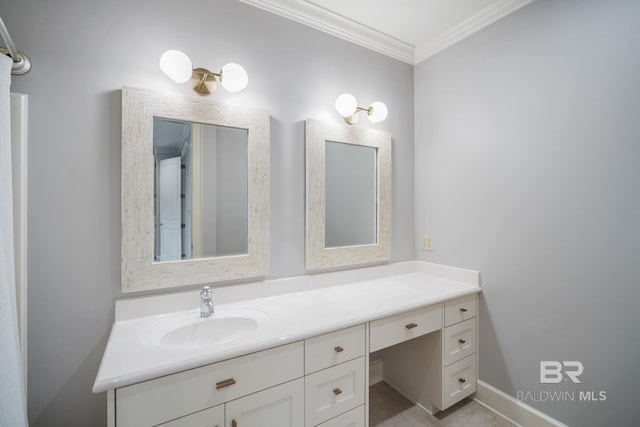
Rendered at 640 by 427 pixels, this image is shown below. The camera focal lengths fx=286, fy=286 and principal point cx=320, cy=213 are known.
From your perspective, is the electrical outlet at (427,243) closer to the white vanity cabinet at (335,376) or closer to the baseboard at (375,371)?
the baseboard at (375,371)

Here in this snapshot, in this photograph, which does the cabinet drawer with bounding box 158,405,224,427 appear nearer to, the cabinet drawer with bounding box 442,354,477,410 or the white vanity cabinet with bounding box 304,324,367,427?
the white vanity cabinet with bounding box 304,324,367,427

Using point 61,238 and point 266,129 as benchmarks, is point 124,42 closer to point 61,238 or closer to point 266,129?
point 266,129

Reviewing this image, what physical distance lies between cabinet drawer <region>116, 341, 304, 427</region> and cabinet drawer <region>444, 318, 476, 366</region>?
0.96 m

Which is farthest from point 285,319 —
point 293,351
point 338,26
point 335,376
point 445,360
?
point 338,26

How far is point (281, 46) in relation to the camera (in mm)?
1615

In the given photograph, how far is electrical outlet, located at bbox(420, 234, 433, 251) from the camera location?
207cm

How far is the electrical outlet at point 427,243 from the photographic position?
2.07 metres

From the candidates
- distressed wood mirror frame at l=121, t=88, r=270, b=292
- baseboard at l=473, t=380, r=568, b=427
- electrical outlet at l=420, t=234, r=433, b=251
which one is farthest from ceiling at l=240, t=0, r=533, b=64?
baseboard at l=473, t=380, r=568, b=427

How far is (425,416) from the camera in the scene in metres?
1.69

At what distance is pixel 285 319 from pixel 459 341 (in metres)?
1.12

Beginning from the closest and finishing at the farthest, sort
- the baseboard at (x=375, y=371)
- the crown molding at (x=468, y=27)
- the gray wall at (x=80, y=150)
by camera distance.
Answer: the gray wall at (x=80, y=150), the crown molding at (x=468, y=27), the baseboard at (x=375, y=371)

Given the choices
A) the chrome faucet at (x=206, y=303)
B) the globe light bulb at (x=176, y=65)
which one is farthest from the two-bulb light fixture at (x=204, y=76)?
the chrome faucet at (x=206, y=303)

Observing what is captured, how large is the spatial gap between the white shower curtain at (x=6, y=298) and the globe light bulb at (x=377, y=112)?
1.67 meters

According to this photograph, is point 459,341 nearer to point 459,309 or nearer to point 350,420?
point 459,309
